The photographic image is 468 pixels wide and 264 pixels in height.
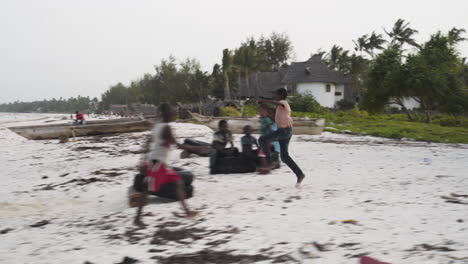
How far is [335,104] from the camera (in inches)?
1647

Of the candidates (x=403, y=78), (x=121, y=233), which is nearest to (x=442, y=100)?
(x=403, y=78)

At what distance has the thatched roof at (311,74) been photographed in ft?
130

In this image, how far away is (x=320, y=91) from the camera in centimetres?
3984

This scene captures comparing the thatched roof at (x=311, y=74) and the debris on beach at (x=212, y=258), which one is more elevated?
the thatched roof at (x=311, y=74)

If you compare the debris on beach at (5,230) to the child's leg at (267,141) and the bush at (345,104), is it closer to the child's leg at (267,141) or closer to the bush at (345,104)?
the child's leg at (267,141)

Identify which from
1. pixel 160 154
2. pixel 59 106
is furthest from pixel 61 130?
pixel 59 106

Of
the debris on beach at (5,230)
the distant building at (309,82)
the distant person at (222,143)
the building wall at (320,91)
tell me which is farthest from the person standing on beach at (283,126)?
the building wall at (320,91)

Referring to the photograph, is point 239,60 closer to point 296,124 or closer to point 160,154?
point 296,124

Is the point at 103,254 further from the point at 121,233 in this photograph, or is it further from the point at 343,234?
the point at 343,234

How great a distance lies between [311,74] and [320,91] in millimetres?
2447

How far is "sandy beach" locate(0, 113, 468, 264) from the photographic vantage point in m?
3.27

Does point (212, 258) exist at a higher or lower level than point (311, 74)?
lower

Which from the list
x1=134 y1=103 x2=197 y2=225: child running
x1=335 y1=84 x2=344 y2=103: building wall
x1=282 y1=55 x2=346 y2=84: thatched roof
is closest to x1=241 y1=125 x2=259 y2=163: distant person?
x1=134 y1=103 x2=197 y2=225: child running

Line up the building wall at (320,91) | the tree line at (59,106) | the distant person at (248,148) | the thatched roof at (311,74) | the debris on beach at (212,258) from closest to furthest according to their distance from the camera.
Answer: the debris on beach at (212,258)
the distant person at (248,148)
the thatched roof at (311,74)
the building wall at (320,91)
the tree line at (59,106)
